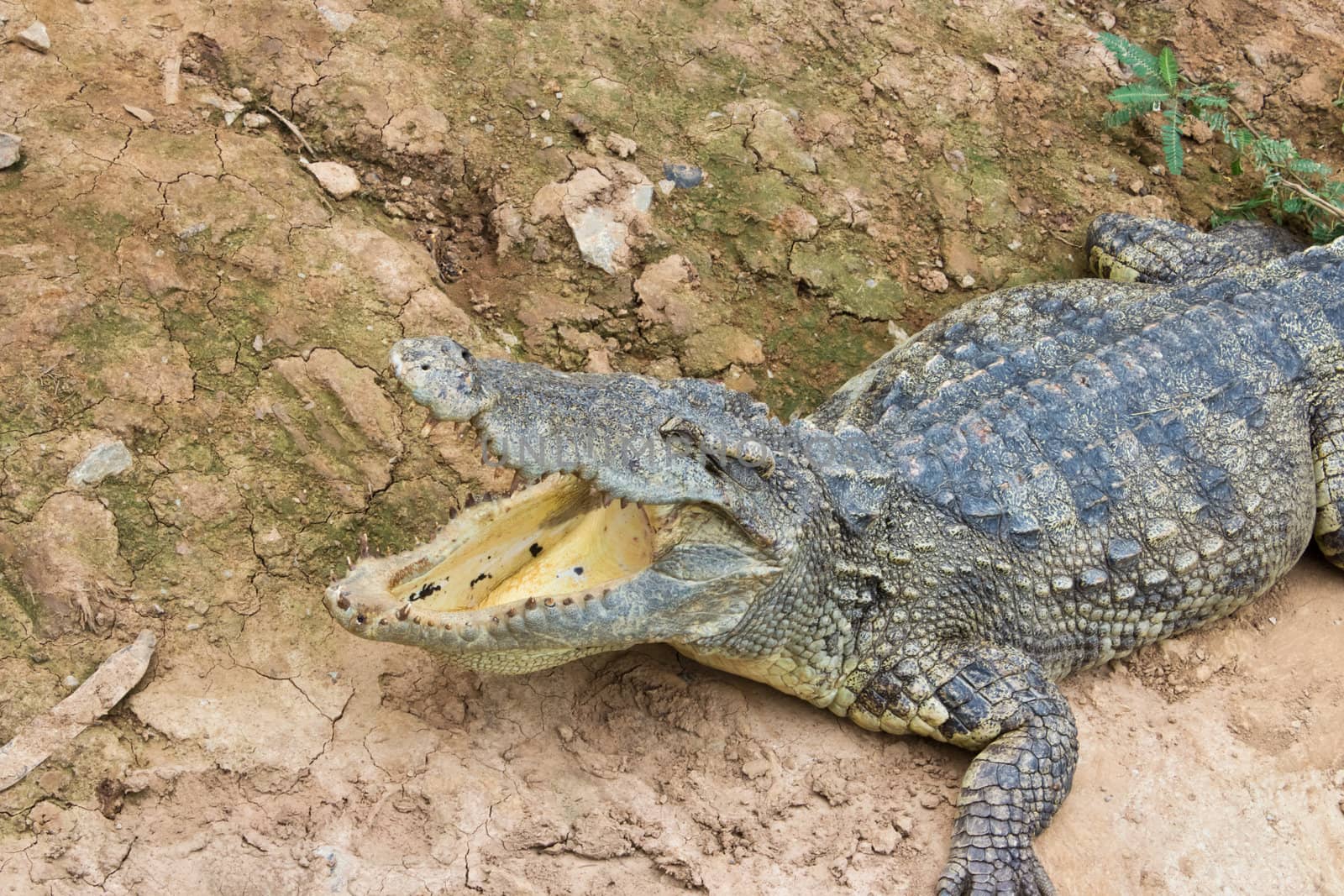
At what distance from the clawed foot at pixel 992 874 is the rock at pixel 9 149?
375 centimetres

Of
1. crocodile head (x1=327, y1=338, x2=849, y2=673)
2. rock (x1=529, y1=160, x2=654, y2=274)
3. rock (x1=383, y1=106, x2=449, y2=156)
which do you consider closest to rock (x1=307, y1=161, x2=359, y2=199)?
rock (x1=383, y1=106, x2=449, y2=156)

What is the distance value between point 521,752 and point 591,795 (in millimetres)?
237

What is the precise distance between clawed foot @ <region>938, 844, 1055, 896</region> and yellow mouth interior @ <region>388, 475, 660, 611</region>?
1.18 m

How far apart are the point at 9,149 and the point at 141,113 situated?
1.55 feet

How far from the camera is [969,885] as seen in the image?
2.98 m

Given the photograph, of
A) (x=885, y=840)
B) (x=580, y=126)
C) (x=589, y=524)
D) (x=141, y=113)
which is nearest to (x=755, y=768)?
(x=885, y=840)

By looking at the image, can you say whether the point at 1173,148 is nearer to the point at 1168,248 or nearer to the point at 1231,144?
the point at 1231,144

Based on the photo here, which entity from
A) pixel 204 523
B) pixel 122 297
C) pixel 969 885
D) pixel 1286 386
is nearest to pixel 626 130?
pixel 122 297

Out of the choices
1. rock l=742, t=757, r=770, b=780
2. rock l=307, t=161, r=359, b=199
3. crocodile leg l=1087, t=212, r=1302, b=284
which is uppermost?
crocodile leg l=1087, t=212, r=1302, b=284

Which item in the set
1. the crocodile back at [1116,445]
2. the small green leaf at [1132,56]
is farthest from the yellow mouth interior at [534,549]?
the small green leaf at [1132,56]

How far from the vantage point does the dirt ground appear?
2.92m

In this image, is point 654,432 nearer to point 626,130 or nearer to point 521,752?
point 521,752

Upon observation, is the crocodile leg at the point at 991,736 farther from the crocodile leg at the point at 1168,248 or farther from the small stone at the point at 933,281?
the crocodile leg at the point at 1168,248

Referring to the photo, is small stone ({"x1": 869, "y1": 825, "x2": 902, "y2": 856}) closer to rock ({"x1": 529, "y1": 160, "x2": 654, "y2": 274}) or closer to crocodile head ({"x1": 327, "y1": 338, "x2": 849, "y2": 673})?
crocodile head ({"x1": 327, "y1": 338, "x2": 849, "y2": 673})
